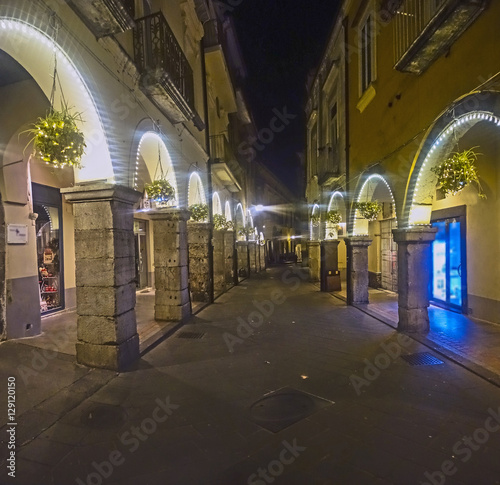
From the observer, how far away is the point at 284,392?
14.3 feet

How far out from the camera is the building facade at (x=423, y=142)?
4.66m

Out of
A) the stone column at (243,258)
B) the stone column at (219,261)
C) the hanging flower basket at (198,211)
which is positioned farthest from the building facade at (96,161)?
the stone column at (243,258)

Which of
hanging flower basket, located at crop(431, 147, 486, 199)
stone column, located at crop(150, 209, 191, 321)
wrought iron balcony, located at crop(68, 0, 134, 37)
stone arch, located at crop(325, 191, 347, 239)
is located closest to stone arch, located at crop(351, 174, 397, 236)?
stone arch, located at crop(325, 191, 347, 239)

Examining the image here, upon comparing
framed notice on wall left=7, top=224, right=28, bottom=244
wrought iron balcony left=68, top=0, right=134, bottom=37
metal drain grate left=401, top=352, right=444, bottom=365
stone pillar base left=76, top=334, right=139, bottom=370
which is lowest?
metal drain grate left=401, top=352, right=444, bottom=365

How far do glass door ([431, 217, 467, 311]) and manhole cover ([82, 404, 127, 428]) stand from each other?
807 cm

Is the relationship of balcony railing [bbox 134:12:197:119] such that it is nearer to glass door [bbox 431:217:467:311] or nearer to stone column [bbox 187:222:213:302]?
stone column [bbox 187:222:213:302]

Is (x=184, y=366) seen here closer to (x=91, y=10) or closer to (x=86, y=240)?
(x=86, y=240)

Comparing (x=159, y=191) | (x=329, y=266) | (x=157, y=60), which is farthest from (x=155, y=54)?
(x=329, y=266)

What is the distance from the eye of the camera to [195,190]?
9992 mm

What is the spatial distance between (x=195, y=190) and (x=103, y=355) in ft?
19.7

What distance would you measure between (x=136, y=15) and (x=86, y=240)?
172 inches

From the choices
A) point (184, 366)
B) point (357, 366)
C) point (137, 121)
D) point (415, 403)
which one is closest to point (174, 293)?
point (184, 366)

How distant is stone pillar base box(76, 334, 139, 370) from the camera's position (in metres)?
5.00

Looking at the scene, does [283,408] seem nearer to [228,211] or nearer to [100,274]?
[100,274]
